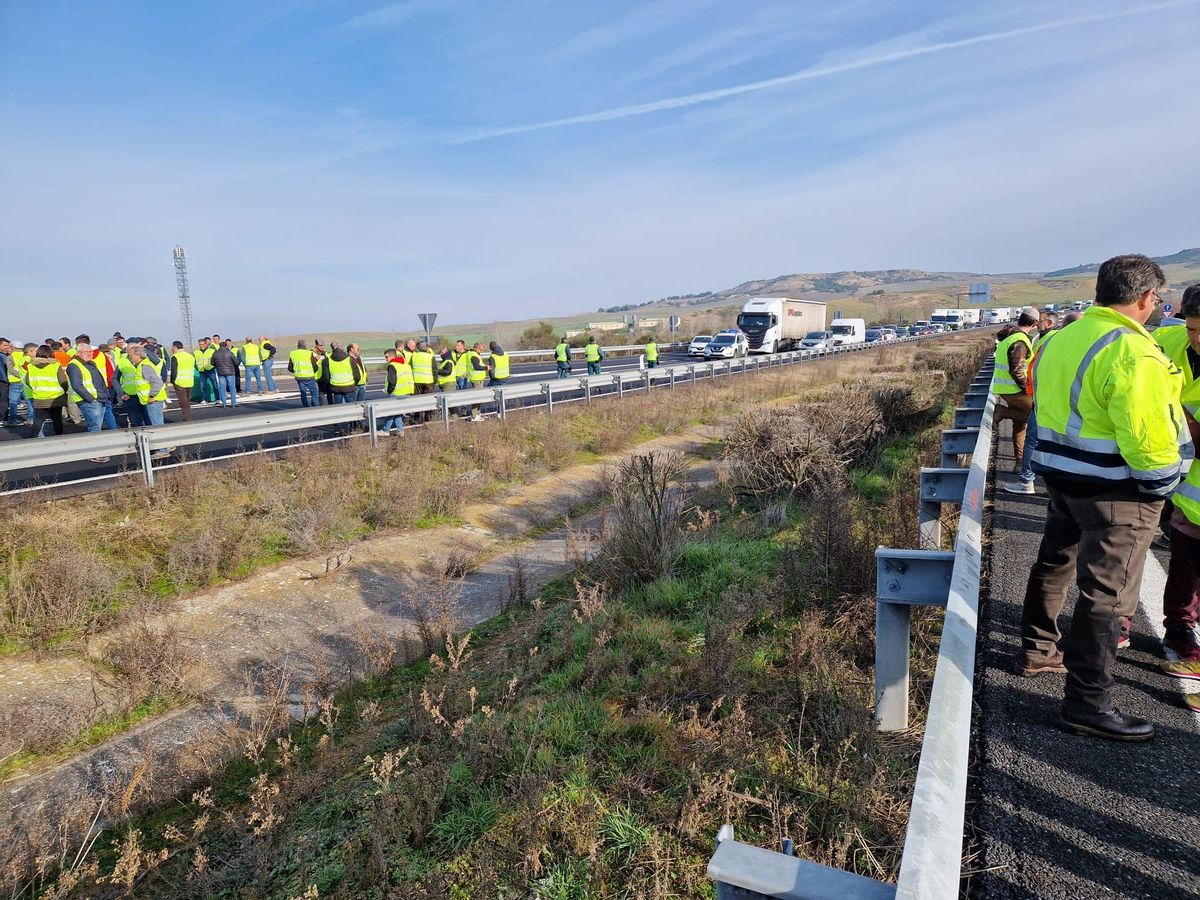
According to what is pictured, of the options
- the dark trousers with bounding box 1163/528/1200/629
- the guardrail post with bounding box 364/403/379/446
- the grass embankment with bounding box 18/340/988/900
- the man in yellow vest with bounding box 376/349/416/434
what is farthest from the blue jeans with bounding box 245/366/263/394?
the dark trousers with bounding box 1163/528/1200/629

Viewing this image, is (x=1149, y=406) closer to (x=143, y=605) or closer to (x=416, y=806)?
(x=416, y=806)

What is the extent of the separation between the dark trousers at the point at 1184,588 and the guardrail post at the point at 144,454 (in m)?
9.41

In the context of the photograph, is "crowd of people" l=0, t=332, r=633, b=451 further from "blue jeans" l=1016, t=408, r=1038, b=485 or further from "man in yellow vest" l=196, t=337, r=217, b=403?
"blue jeans" l=1016, t=408, r=1038, b=485

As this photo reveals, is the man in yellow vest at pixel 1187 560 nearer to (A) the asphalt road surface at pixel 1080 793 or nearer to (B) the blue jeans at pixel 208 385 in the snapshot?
(A) the asphalt road surface at pixel 1080 793

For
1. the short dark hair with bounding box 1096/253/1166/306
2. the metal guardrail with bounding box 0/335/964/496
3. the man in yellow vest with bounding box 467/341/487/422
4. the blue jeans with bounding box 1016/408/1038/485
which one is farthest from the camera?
the man in yellow vest with bounding box 467/341/487/422

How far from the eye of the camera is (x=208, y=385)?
62.5 ft

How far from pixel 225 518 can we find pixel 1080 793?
818 cm

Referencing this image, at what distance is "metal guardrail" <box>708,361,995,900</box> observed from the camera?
1.20 meters

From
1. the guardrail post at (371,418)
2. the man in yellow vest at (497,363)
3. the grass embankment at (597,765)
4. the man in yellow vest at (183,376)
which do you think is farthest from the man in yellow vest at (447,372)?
the grass embankment at (597,765)

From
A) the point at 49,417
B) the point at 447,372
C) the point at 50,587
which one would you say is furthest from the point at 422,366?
the point at 50,587

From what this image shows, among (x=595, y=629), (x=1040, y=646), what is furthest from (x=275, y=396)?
(x=1040, y=646)

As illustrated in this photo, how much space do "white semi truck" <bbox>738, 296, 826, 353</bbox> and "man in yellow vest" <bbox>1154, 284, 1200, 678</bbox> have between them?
36934 mm

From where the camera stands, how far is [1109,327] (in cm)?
316

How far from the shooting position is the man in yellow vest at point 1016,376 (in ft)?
26.0
